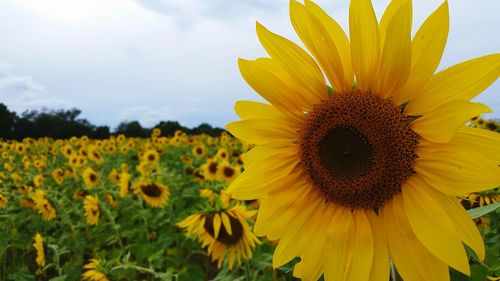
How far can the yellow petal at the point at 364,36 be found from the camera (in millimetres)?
1315

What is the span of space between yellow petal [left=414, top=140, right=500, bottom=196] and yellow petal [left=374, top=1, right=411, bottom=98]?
0.20 meters

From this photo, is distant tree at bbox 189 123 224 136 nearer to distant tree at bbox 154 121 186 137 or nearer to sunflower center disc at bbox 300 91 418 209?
distant tree at bbox 154 121 186 137

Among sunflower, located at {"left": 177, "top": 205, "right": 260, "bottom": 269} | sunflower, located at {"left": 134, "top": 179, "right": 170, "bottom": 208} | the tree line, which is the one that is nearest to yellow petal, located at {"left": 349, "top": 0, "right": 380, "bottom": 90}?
sunflower, located at {"left": 177, "top": 205, "right": 260, "bottom": 269}

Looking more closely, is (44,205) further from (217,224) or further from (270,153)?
(270,153)

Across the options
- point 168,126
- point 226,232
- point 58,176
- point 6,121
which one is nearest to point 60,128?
point 6,121

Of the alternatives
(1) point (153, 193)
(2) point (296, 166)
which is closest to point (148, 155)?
(1) point (153, 193)

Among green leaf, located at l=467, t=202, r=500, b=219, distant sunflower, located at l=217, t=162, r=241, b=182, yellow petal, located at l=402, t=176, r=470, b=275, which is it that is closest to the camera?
green leaf, located at l=467, t=202, r=500, b=219

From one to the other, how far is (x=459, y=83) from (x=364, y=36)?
29cm

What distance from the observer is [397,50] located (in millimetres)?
1264

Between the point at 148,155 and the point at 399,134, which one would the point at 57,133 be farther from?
the point at 399,134

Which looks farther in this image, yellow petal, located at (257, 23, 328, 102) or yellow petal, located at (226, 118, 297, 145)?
yellow petal, located at (226, 118, 297, 145)

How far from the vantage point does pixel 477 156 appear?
3.97 feet

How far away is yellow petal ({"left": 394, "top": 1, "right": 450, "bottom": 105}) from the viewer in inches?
49.0

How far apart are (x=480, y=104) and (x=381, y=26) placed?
357mm
